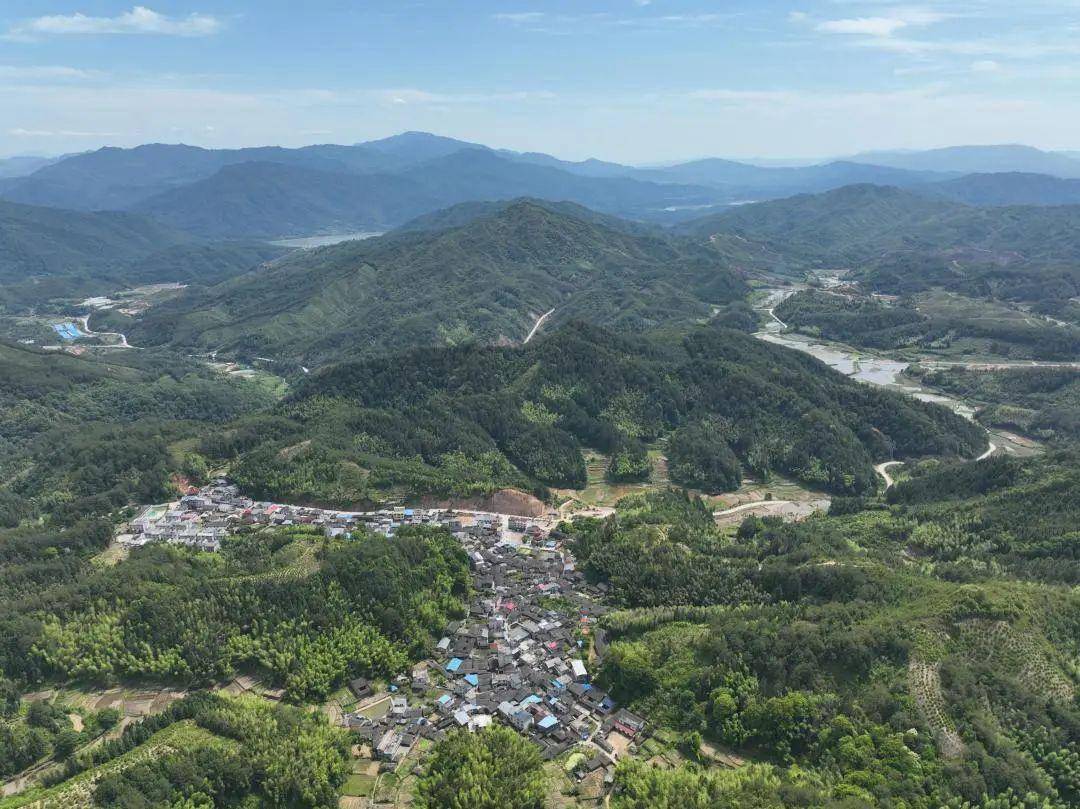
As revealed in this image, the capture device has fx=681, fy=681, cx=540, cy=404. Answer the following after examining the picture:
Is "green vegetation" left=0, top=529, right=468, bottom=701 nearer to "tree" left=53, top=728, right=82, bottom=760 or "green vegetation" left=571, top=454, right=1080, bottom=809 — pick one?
"tree" left=53, top=728, right=82, bottom=760

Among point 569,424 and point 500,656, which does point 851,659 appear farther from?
point 569,424

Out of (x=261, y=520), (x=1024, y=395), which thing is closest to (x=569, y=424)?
(x=261, y=520)

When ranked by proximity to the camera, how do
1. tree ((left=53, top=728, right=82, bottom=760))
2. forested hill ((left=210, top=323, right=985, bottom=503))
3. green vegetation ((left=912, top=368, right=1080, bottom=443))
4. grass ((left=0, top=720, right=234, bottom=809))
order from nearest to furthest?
grass ((left=0, top=720, right=234, bottom=809)) → tree ((left=53, top=728, right=82, bottom=760)) → forested hill ((left=210, top=323, right=985, bottom=503)) → green vegetation ((left=912, top=368, right=1080, bottom=443))

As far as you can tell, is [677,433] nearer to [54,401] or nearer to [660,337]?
[660,337]

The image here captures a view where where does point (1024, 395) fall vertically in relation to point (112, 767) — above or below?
above

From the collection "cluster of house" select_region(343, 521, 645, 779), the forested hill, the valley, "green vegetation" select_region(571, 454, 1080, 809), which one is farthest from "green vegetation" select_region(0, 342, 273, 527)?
"green vegetation" select_region(571, 454, 1080, 809)

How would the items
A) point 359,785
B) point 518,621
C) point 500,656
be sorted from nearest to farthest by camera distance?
point 359,785, point 500,656, point 518,621

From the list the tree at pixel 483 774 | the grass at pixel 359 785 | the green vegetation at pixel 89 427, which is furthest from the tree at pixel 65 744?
the green vegetation at pixel 89 427
